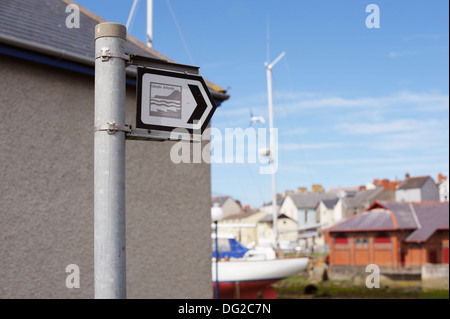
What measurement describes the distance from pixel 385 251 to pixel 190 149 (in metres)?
43.5

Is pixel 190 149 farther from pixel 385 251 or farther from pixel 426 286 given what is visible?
pixel 385 251

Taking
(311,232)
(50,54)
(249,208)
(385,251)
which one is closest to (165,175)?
(50,54)

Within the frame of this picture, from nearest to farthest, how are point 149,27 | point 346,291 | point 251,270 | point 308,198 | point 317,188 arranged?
1. point 149,27
2. point 251,270
3. point 346,291
4. point 308,198
5. point 317,188

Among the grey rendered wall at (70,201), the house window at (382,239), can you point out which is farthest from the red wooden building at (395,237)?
the grey rendered wall at (70,201)

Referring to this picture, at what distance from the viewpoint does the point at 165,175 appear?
848 cm

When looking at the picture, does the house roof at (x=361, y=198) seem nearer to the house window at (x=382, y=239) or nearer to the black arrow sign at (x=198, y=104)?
the house window at (x=382, y=239)

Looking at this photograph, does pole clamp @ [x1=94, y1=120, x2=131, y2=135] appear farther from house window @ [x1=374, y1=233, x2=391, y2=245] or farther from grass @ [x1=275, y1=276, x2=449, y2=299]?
house window @ [x1=374, y1=233, x2=391, y2=245]

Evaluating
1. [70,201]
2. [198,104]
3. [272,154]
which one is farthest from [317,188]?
[198,104]

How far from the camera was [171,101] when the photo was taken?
7.99ft

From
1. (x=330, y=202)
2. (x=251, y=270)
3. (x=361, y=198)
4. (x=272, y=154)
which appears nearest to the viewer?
(x=251, y=270)

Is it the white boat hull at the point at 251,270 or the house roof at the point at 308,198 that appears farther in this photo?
the house roof at the point at 308,198

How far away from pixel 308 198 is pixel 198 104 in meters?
95.5

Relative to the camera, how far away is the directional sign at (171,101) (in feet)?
7.82

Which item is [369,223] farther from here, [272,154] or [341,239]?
[272,154]
